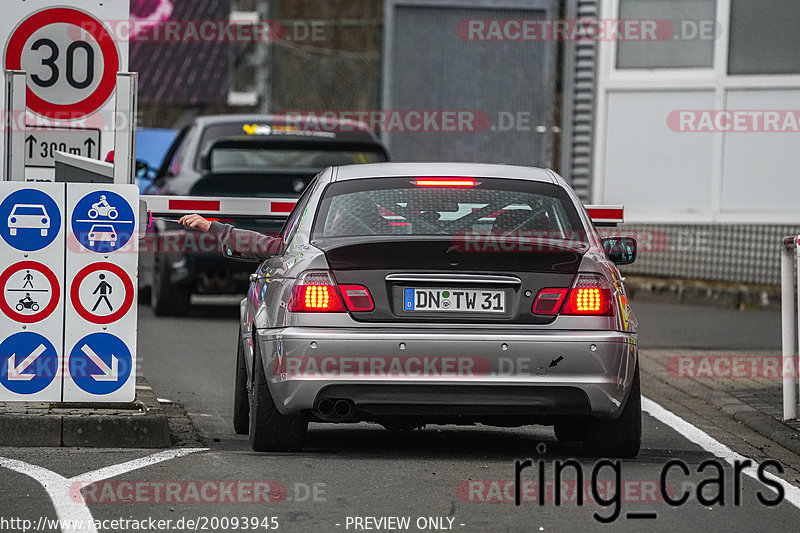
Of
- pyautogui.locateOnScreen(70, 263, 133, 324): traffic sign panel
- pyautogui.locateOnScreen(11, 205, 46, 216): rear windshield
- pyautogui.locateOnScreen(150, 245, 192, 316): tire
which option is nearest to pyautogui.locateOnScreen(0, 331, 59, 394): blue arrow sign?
pyautogui.locateOnScreen(70, 263, 133, 324): traffic sign panel

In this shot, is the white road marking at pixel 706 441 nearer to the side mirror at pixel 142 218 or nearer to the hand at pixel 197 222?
the hand at pixel 197 222

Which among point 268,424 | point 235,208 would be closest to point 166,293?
point 235,208

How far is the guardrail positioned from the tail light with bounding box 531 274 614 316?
7.48ft

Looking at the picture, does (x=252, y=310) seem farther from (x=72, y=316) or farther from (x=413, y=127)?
(x=413, y=127)

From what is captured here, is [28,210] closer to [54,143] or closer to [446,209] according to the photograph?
[54,143]

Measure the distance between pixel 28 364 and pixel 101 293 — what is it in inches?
19.3

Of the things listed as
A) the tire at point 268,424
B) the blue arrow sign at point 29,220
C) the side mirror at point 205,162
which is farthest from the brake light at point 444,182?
the side mirror at point 205,162

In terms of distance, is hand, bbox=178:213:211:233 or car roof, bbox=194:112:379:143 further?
car roof, bbox=194:112:379:143

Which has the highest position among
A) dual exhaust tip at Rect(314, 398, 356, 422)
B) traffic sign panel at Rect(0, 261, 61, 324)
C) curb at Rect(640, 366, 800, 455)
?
traffic sign panel at Rect(0, 261, 61, 324)

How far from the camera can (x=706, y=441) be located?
8.98 m

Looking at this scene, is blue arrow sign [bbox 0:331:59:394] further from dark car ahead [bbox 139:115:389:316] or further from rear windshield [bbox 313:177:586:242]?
dark car ahead [bbox 139:115:389:316]

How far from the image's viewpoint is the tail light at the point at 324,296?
746 centimetres

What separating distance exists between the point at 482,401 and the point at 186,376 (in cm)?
462

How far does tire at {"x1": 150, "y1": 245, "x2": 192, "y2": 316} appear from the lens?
1586cm
